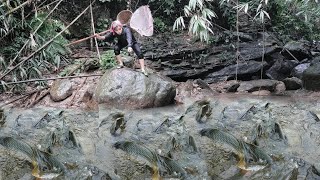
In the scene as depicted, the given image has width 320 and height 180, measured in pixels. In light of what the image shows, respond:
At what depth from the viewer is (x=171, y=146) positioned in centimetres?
369

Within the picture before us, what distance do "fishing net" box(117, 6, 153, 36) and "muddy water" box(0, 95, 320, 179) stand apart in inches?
89.5

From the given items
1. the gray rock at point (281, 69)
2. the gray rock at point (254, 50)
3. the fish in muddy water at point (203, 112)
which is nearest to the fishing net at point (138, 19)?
the fish in muddy water at point (203, 112)

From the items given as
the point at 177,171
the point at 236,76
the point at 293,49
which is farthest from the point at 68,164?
the point at 293,49

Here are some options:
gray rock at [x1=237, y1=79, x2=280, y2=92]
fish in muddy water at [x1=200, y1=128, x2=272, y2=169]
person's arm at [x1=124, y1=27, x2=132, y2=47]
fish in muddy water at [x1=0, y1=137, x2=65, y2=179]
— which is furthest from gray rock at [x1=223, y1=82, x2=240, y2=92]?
fish in muddy water at [x1=0, y1=137, x2=65, y2=179]

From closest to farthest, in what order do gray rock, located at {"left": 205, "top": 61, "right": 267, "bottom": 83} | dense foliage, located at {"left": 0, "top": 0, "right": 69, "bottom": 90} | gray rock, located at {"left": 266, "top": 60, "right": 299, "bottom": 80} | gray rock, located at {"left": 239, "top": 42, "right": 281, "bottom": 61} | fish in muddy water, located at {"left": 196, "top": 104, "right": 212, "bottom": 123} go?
fish in muddy water, located at {"left": 196, "top": 104, "right": 212, "bottom": 123}
dense foliage, located at {"left": 0, "top": 0, "right": 69, "bottom": 90}
gray rock, located at {"left": 205, "top": 61, "right": 267, "bottom": 83}
gray rock, located at {"left": 266, "top": 60, "right": 299, "bottom": 80}
gray rock, located at {"left": 239, "top": 42, "right": 281, "bottom": 61}

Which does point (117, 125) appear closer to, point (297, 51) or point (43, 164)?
point (43, 164)

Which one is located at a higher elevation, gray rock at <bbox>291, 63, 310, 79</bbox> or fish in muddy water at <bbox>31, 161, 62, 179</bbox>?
fish in muddy water at <bbox>31, 161, 62, 179</bbox>

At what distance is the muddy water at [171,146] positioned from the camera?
334 cm

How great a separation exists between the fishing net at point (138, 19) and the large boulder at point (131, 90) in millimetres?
816

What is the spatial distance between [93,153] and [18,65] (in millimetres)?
4403

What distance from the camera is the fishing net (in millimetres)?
6652

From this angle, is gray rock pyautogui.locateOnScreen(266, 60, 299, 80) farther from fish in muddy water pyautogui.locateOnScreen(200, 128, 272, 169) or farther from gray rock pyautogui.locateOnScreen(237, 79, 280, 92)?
fish in muddy water pyautogui.locateOnScreen(200, 128, 272, 169)

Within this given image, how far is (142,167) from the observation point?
3.35 m

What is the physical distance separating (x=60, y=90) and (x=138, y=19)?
2.07 m
